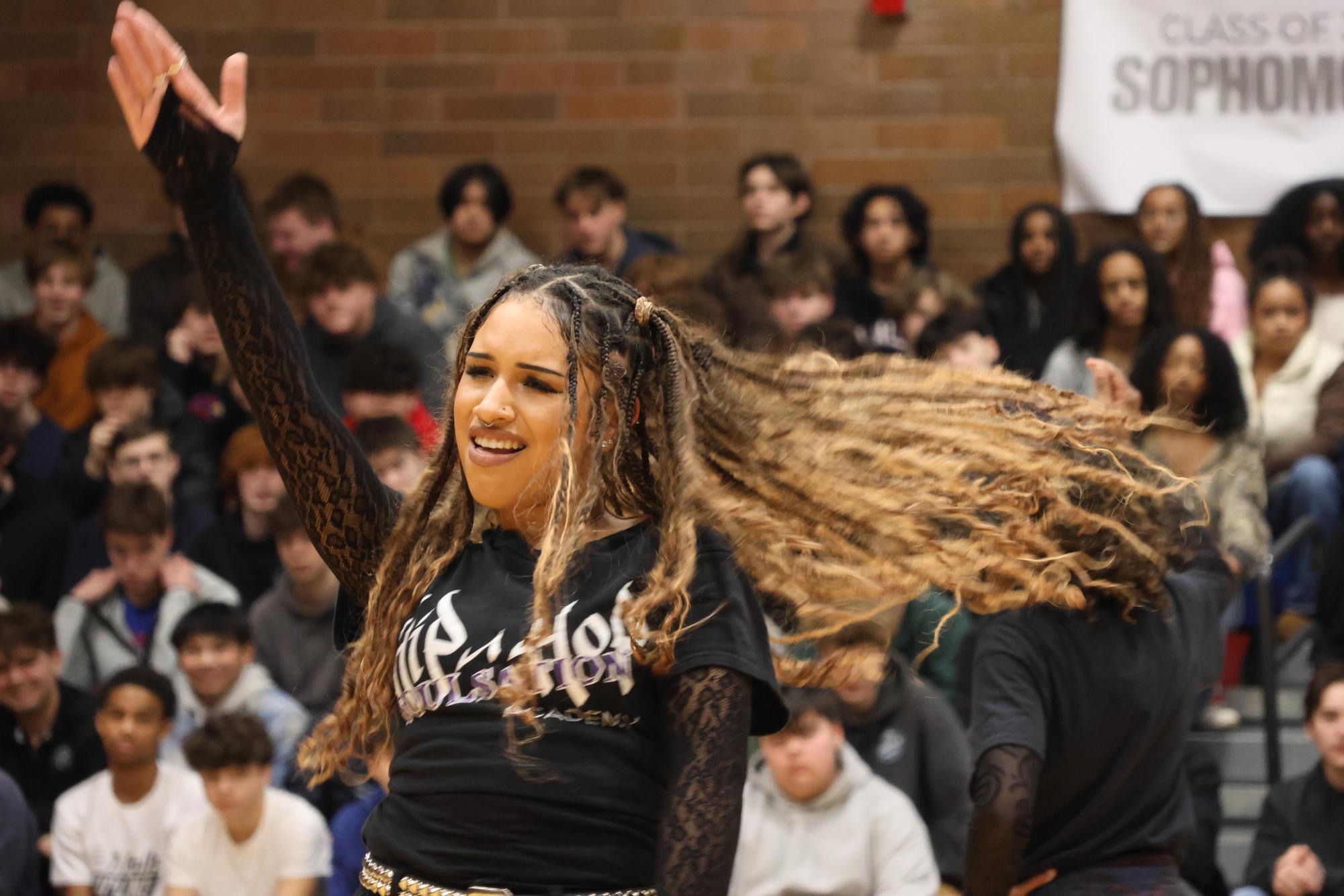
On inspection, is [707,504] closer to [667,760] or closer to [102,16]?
[667,760]

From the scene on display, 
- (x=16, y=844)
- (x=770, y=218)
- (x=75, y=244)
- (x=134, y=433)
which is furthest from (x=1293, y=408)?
(x=75, y=244)

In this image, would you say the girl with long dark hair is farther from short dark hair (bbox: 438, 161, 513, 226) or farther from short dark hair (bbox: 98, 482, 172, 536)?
short dark hair (bbox: 98, 482, 172, 536)

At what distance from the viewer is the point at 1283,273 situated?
6.41 m

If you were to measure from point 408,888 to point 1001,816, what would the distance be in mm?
1083

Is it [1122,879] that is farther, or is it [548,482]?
[1122,879]

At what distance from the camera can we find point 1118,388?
3.02 m

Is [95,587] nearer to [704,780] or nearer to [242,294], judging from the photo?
[242,294]

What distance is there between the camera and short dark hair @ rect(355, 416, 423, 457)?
17.1 ft

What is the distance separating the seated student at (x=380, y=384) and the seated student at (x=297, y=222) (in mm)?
1164

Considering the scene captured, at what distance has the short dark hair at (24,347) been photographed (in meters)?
6.29

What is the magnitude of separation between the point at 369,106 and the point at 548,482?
20.1ft

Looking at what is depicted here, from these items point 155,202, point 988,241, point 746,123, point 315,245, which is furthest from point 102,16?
point 988,241

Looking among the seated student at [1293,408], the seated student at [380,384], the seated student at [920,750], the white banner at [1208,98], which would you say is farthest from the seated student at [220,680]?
the white banner at [1208,98]

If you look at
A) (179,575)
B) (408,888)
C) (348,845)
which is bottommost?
(348,845)
